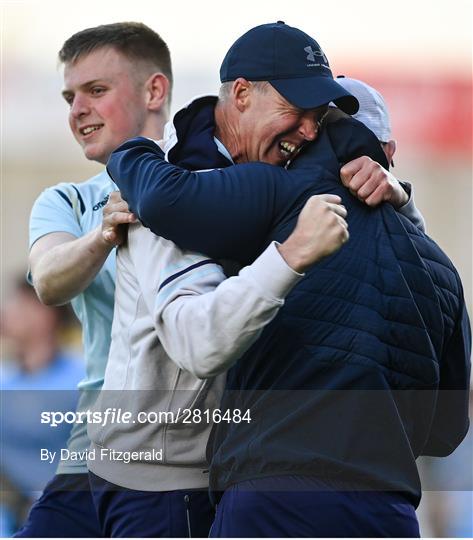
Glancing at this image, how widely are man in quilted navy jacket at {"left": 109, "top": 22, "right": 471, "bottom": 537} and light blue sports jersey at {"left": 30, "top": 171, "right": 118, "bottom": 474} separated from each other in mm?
821

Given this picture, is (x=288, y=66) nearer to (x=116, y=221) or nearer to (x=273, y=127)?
(x=273, y=127)

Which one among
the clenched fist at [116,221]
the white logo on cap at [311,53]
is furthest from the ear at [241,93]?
the clenched fist at [116,221]

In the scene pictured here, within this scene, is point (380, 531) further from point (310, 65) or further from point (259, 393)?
point (310, 65)

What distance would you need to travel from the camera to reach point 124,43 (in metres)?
3.04

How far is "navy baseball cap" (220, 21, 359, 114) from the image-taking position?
187 centimetres

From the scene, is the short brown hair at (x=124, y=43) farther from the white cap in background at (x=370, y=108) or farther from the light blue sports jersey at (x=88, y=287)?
the white cap in background at (x=370, y=108)

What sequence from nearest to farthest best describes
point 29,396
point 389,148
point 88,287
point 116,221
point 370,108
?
point 116,221 < point 370,108 < point 389,148 < point 88,287 < point 29,396

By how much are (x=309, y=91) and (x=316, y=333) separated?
442 mm

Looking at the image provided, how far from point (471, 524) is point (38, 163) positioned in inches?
95.5

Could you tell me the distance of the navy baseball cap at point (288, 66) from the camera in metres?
1.87

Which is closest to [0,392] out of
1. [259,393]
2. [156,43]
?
[156,43]

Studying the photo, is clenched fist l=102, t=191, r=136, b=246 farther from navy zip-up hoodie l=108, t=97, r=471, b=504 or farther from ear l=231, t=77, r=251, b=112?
ear l=231, t=77, r=251, b=112

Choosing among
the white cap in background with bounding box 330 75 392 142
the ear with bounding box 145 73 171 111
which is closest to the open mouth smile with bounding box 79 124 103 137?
the ear with bounding box 145 73 171 111

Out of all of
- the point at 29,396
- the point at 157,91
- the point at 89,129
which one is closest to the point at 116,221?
the point at 89,129
